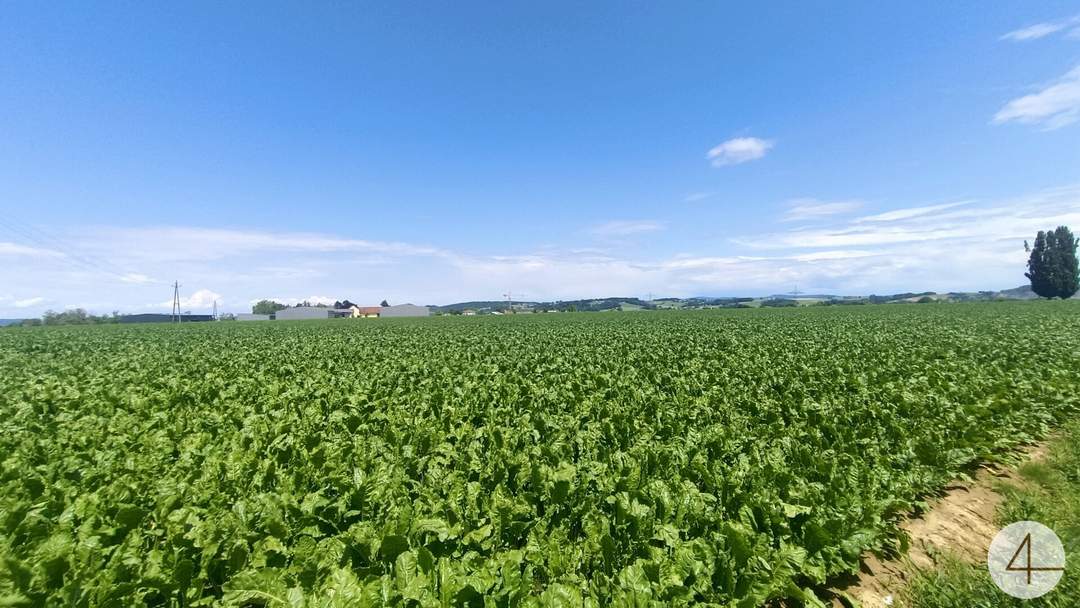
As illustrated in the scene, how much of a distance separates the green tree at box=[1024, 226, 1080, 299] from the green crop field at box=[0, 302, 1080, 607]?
132 m

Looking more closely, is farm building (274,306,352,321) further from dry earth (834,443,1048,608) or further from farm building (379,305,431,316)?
dry earth (834,443,1048,608)

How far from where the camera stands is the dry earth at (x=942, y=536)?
12.7ft

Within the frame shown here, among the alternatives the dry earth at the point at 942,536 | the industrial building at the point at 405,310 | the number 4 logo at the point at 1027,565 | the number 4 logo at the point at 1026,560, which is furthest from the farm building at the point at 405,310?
the number 4 logo at the point at 1027,565

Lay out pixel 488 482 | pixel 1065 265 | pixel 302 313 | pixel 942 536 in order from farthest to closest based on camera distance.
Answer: pixel 302 313 → pixel 1065 265 → pixel 488 482 → pixel 942 536

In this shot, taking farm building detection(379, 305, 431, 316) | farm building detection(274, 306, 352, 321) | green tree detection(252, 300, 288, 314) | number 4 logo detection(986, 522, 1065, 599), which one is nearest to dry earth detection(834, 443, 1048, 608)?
number 4 logo detection(986, 522, 1065, 599)

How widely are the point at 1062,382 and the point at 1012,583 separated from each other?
29.9 feet

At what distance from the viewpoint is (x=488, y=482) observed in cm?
489

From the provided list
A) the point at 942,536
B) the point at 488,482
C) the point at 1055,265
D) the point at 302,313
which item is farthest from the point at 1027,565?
A: the point at 1055,265

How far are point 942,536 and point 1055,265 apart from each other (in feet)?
468

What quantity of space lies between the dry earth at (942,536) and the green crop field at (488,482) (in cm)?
22

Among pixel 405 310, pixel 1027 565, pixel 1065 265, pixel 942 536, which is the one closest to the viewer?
pixel 1027 565

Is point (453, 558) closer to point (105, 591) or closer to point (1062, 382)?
point (105, 591)

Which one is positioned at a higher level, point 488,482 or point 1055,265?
point 1055,265

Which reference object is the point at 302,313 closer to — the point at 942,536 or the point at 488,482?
the point at 488,482
